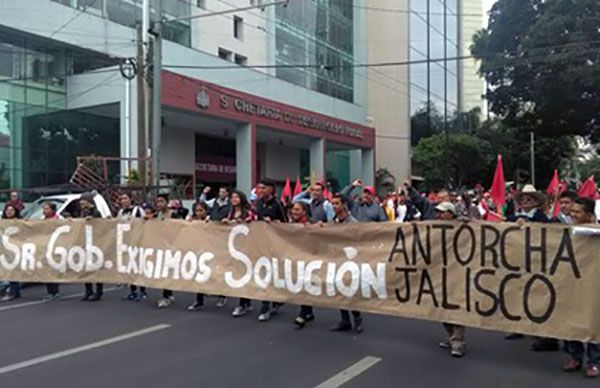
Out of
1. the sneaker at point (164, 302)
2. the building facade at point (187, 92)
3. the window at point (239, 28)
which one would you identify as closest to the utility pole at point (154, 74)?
the building facade at point (187, 92)

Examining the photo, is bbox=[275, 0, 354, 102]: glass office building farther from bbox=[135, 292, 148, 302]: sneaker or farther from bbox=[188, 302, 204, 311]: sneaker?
bbox=[188, 302, 204, 311]: sneaker

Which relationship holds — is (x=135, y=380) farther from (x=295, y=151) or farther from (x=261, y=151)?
(x=295, y=151)

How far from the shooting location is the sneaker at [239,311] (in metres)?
8.22

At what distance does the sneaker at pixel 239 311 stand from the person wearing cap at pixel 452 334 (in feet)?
8.80

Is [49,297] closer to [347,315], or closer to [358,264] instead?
[347,315]

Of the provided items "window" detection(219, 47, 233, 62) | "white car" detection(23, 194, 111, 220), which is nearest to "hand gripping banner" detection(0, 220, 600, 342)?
"white car" detection(23, 194, 111, 220)

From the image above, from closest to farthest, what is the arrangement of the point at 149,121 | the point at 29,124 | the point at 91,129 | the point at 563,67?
1. the point at 149,121
2. the point at 29,124
3. the point at 91,129
4. the point at 563,67

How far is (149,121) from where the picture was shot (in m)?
19.8

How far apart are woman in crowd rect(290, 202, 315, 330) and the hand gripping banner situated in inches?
12.3

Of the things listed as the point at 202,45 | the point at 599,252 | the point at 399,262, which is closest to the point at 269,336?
the point at 399,262

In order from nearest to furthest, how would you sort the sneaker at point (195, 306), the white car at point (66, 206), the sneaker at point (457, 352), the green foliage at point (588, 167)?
the sneaker at point (457, 352), the sneaker at point (195, 306), the white car at point (66, 206), the green foliage at point (588, 167)

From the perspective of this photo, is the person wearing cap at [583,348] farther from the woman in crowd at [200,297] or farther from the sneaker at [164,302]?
the sneaker at [164,302]

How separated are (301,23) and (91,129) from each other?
2026 cm

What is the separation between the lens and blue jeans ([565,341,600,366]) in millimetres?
5684
